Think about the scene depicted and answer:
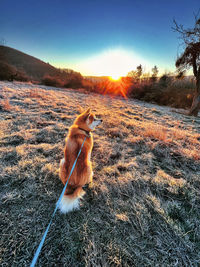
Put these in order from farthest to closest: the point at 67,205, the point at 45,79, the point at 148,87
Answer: the point at 45,79, the point at 148,87, the point at 67,205

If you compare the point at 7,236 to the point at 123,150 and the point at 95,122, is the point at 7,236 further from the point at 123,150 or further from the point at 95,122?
the point at 123,150

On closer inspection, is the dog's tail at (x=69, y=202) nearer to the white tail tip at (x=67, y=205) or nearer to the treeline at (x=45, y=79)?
the white tail tip at (x=67, y=205)

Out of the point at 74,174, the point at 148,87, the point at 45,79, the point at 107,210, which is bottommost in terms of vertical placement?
the point at 107,210

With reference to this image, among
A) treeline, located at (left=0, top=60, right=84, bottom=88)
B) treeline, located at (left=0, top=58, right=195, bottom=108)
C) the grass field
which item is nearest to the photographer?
the grass field

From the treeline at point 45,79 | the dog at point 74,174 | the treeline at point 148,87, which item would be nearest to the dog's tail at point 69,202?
the dog at point 74,174

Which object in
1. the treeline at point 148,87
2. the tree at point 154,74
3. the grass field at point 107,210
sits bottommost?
the grass field at point 107,210

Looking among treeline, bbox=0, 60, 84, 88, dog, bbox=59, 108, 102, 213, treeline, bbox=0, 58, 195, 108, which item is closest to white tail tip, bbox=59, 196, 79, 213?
dog, bbox=59, 108, 102, 213

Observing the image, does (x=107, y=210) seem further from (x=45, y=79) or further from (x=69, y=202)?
(x=45, y=79)

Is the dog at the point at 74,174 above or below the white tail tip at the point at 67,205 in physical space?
above

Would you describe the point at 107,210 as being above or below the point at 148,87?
below

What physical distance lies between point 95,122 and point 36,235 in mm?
2119

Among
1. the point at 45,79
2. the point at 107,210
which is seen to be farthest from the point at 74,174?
the point at 45,79

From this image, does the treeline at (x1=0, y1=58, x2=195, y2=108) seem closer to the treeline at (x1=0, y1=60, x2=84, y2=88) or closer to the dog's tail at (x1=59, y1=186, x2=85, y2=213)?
the treeline at (x1=0, y1=60, x2=84, y2=88)

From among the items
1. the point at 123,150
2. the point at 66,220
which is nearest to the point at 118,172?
the point at 123,150
